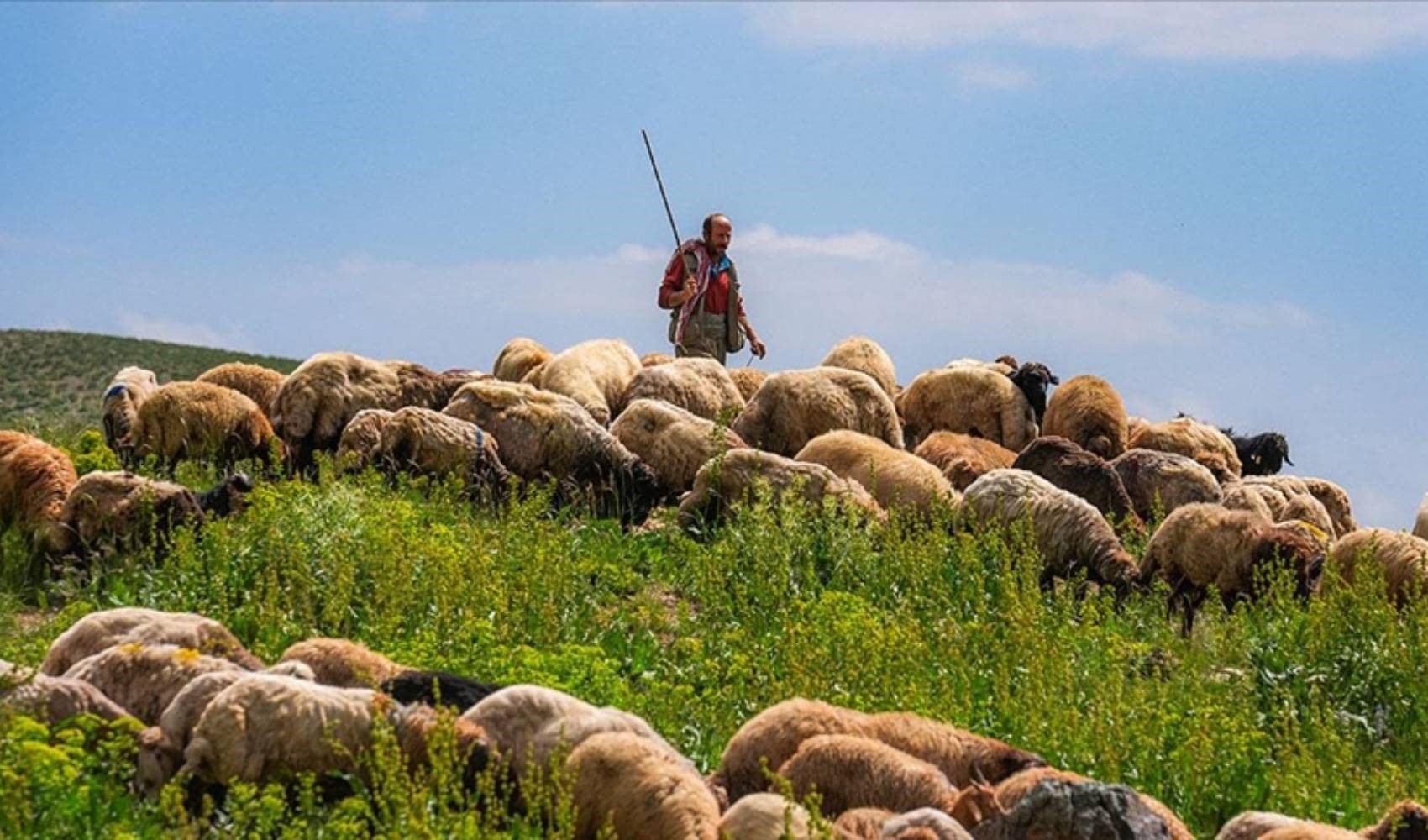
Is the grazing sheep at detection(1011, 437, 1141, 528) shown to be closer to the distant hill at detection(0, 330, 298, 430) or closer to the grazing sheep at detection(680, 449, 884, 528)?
the grazing sheep at detection(680, 449, 884, 528)

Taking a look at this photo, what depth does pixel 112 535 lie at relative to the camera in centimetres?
1446

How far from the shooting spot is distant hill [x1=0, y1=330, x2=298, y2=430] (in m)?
58.2

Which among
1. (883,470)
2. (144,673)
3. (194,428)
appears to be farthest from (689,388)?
(144,673)

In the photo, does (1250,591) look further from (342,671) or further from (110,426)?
(110,426)

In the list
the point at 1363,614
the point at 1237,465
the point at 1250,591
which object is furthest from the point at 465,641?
the point at 1237,465

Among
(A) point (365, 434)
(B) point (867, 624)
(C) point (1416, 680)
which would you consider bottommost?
(C) point (1416, 680)

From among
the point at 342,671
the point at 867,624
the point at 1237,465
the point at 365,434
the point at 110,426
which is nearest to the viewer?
the point at 342,671

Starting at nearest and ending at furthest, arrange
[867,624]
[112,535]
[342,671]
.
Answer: [342,671] → [867,624] → [112,535]

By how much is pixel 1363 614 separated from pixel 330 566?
276 inches

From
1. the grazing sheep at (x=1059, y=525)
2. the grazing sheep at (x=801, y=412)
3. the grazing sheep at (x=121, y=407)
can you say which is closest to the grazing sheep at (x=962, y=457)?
the grazing sheep at (x=801, y=412)

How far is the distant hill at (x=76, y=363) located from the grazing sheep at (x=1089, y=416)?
36609 mm

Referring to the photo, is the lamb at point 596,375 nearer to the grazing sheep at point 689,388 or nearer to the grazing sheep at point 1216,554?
the grazing sheep at point 689,388

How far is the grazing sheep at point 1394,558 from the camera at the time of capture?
51.2 ft

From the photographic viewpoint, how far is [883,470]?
58.0 feet
